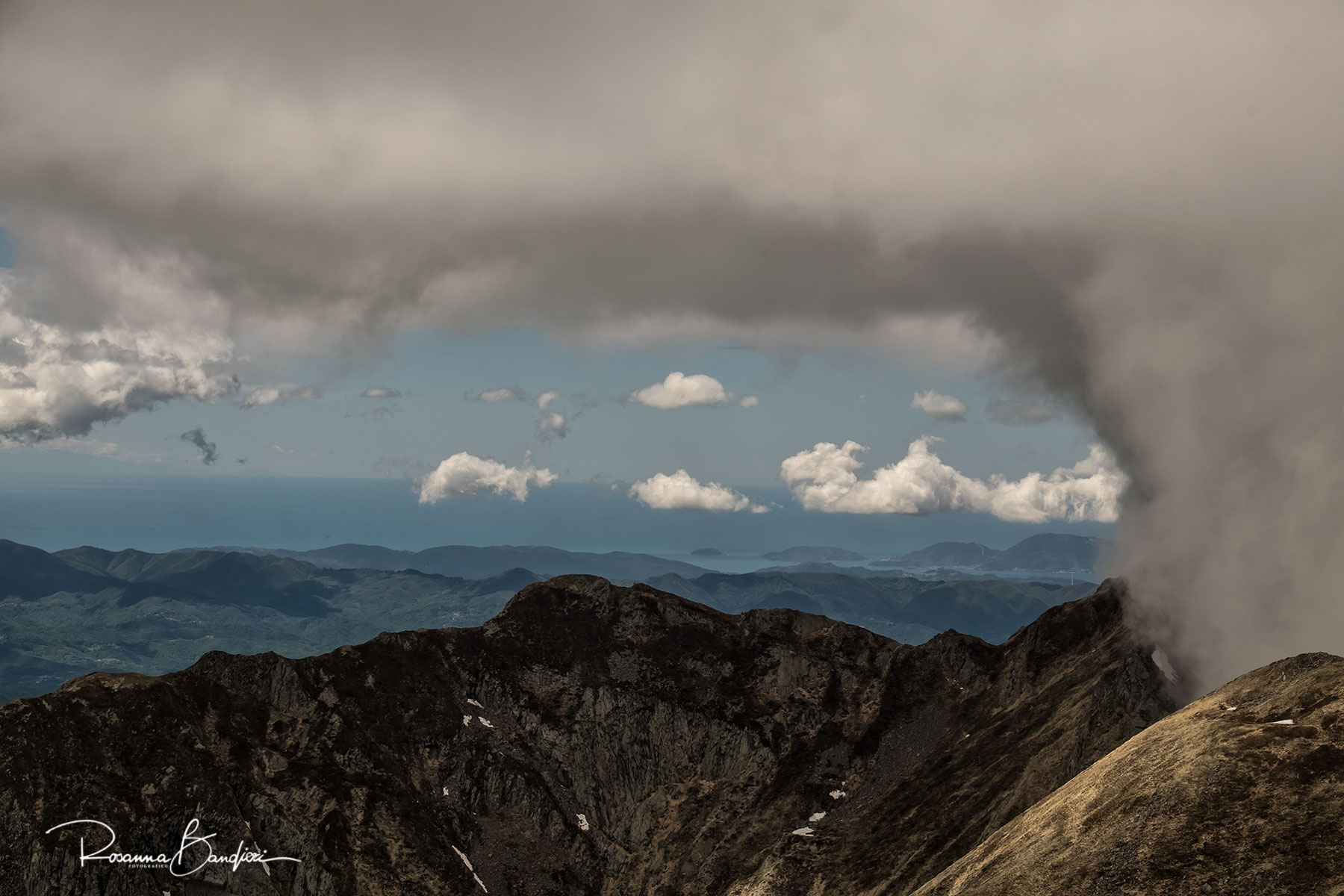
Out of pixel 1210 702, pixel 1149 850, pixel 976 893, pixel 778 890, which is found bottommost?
pixel 778 890

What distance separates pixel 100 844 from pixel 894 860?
5903 inches

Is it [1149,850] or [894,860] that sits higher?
[1149,850]

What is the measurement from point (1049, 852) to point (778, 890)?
74.5 meters

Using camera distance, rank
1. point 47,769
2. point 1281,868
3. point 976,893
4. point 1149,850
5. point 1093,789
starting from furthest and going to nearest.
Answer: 1. point 47,769
2. point 1093,789
3. point 976,893
4. point 1149,850
5. point 1281,868

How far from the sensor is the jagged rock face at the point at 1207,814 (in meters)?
115

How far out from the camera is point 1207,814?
12481cm

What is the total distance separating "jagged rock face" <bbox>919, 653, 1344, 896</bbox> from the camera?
114562 mm

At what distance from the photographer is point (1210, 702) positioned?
165250 mm

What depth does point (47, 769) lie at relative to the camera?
655 ft

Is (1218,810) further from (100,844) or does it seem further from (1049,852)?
(100,844)

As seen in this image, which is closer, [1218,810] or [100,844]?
[1218,810]

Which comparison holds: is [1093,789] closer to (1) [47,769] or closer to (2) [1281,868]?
(2) [1281,868]

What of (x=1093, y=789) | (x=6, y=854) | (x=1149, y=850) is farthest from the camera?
(x=6, y=854)

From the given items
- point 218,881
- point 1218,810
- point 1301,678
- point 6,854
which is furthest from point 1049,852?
point 6,854
